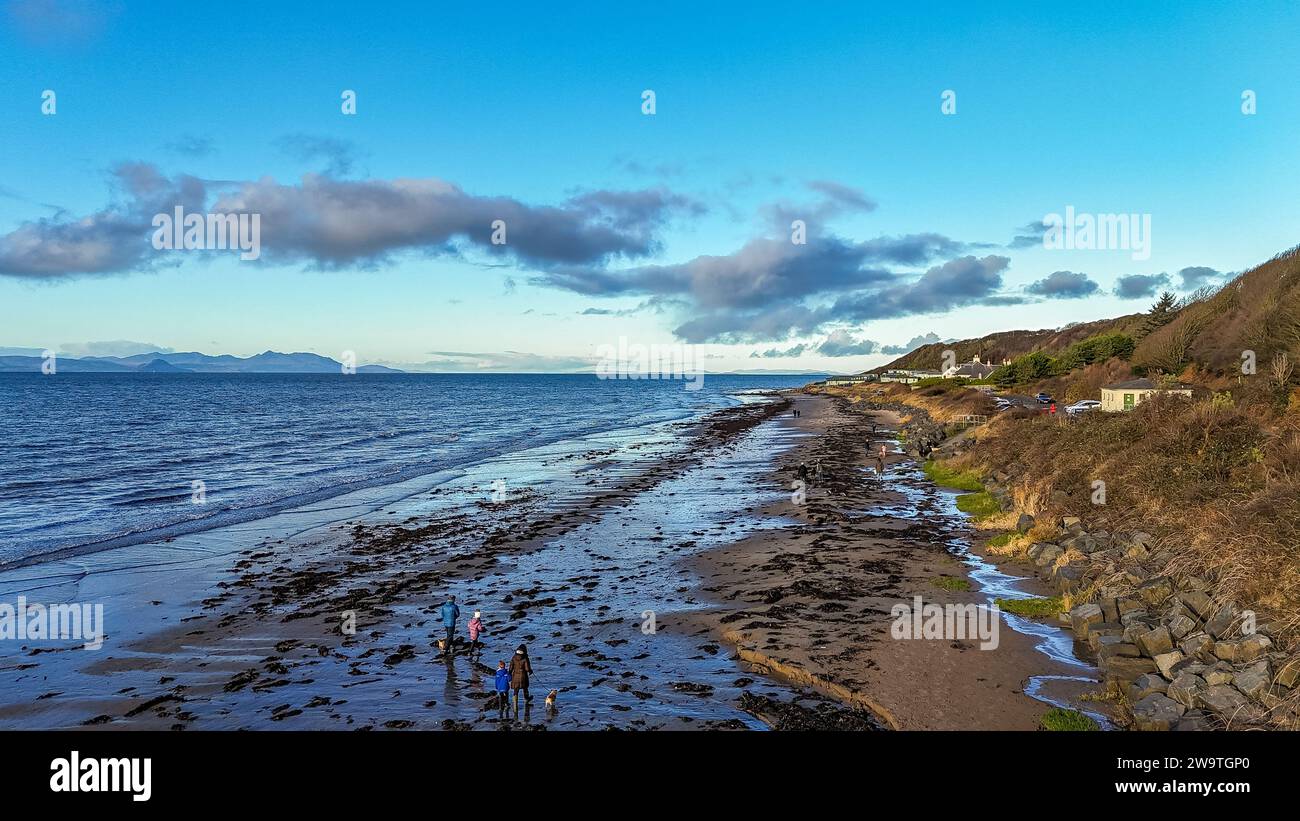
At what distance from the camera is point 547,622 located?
1992cm

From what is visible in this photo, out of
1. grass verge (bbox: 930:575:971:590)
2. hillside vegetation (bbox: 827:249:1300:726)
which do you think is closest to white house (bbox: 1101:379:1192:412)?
hillside vegetation (bbox: 827:249:1300:726)

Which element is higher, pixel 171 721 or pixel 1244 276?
pixel 1244 276

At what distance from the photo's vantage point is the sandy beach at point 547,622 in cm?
1420

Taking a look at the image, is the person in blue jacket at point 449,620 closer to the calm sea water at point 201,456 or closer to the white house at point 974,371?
the calm sea water at point 201,456

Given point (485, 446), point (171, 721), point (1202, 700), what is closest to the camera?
point (1202, 700)

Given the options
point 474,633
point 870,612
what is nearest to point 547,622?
point 474,633

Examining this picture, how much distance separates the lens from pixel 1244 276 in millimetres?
65625

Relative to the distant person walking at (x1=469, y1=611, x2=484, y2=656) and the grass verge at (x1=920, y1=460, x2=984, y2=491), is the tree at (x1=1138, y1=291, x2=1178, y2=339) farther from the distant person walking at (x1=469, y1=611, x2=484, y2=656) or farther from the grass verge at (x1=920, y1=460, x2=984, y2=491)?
the distant person walking at (x1=469, y1=611, x2=484, y2=656)

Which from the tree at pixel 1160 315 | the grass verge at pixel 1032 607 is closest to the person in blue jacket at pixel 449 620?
the grass verge at pixel 1032 607

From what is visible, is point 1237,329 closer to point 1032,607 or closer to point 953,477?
point 953,477

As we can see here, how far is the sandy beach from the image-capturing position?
1420 centimetres
